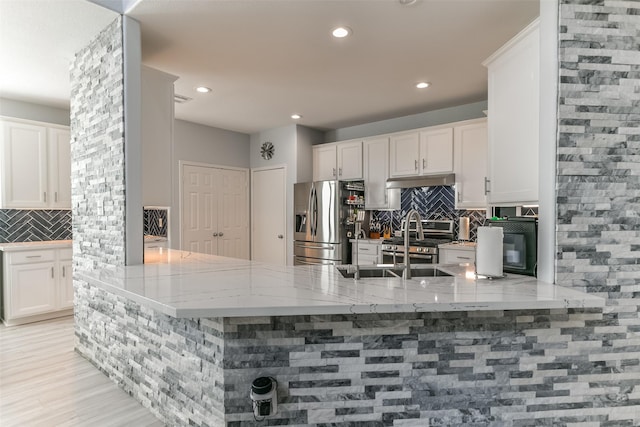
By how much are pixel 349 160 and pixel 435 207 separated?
4.62 ft

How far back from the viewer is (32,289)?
3857 mm

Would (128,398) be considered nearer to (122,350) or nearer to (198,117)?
(122,350)

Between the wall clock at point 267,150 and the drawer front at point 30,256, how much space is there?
3103mm

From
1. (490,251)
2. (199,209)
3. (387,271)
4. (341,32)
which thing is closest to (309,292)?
(387,271)

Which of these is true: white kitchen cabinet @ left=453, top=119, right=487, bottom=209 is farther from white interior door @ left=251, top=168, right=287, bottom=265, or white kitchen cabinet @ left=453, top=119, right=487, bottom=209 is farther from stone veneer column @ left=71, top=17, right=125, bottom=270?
stone veneer column @ left=71, top=17, right=125, bottom=270

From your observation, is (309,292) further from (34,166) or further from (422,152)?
(34,166)

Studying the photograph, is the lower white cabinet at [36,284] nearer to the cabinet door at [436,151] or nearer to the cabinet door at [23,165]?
the cabinet door at [23,165]

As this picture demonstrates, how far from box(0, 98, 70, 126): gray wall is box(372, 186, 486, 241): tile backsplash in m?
4.51

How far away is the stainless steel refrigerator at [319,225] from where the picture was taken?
4746 mm

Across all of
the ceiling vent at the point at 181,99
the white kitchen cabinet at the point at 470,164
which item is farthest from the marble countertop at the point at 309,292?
the ceiling vent at the point at 181,99

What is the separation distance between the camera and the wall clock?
5648 millimetres

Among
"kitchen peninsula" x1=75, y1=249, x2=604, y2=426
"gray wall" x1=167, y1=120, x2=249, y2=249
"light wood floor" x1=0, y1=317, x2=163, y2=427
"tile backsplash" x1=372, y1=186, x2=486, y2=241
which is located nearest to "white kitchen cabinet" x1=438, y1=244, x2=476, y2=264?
"tile backsplash" x1=372, y1=186, x2=486, y2=241

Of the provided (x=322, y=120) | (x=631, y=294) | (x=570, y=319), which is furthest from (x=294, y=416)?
(x=322, y=120)

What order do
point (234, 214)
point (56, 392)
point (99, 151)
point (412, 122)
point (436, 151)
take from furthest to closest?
point (234, 214)
point (412, 122)
point (436, 151)
point (99, 151)
point (56, 392)
